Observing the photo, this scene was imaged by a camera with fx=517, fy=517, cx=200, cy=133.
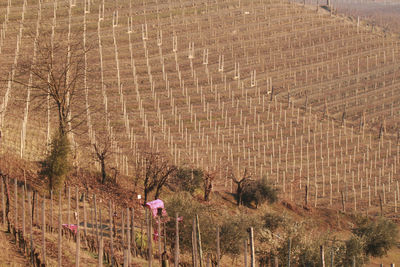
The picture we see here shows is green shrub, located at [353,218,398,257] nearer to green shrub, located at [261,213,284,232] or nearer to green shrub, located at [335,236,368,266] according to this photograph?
green shrub, located at [335,236,368,266]

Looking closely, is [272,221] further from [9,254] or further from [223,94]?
[223,94]

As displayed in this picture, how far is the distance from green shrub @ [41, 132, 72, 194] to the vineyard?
136 cm

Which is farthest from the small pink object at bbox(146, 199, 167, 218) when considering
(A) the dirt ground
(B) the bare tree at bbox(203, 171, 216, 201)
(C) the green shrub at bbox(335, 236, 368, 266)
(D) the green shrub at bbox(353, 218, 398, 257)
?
(D) the green shrub at bbox(353, 218, 398, 257)

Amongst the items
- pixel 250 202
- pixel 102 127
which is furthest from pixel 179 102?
pixel 250 202

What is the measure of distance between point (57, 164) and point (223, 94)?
20965mm

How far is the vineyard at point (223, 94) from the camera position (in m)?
27.1

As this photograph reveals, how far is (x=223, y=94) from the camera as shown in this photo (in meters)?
36.4

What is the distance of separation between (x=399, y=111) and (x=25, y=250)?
1336 inches

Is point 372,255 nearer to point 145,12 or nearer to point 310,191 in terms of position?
point 310,191

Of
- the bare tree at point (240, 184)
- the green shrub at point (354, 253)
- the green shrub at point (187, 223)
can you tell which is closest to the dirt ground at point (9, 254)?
the green shrub at point (187, 223)

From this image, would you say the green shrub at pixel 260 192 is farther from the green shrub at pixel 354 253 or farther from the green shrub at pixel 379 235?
A: the green shrub at pixel 354 253

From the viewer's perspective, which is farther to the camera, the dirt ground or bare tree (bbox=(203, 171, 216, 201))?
bare tree (bbox=(203, 171, 216, 201))

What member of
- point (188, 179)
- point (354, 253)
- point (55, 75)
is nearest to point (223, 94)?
point (188, 179)

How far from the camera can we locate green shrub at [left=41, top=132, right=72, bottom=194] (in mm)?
16797
